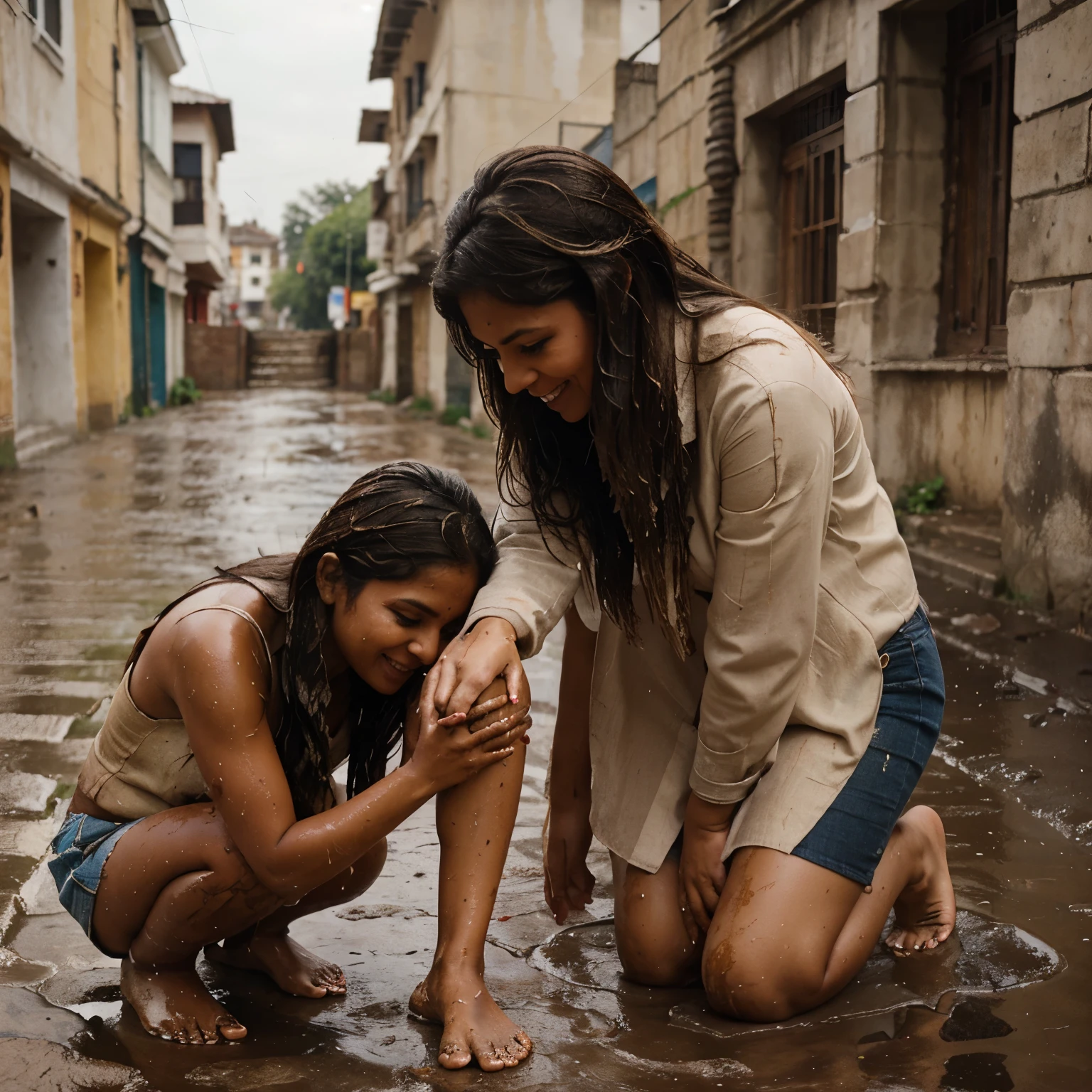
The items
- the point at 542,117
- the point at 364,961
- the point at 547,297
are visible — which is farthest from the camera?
the point at 542,117

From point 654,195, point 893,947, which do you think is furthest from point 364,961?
point 654,195

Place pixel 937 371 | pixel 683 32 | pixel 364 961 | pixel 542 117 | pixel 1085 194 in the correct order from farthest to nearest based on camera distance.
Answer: pixel 542 117 < pixel 683 32 < pixel 937 371 < pixel 1085 194 < pixel 364 961

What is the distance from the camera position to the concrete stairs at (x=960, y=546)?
5.26 meters

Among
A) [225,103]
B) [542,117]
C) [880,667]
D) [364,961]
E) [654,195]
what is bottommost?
[364,961]

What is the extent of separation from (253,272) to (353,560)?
270 ft

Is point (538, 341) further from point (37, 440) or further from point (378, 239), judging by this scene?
point (378, 239)

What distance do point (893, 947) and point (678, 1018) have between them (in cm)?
48

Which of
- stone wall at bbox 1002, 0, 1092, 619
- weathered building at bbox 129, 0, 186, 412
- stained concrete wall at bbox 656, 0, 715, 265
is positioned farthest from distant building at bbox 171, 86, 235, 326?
stone wall at bbox 1002, 0, 1092, 619

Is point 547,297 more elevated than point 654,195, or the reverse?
point 654,195

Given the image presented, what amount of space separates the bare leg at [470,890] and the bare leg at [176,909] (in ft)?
0.94

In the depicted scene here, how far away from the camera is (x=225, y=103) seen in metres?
26.4

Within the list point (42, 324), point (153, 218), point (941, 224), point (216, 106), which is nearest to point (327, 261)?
point (216, 106)

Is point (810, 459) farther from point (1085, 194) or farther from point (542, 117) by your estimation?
point (542, 117)

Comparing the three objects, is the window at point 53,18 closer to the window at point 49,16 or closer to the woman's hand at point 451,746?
the window at point 49,16
